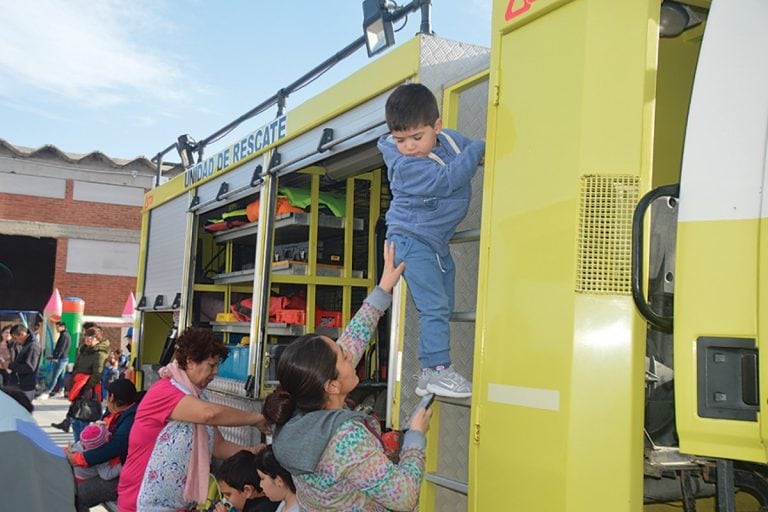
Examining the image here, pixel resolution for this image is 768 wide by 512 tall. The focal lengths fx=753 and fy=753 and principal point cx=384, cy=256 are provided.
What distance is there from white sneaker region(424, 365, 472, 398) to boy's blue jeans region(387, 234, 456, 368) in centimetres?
5

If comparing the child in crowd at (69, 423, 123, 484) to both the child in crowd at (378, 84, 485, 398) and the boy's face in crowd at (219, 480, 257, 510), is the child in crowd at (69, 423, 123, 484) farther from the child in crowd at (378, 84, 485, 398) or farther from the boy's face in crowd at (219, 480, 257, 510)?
the child in crowd at (378, 84, 485, 398)

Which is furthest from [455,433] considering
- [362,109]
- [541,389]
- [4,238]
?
[4,238]

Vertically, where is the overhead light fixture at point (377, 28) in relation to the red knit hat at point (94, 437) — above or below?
above

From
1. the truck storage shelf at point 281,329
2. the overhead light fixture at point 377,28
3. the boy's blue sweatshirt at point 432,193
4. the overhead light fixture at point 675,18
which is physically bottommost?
the truck storage shelf at point 281,329

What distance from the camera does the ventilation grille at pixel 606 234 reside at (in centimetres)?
237

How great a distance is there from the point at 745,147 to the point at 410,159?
138 cm

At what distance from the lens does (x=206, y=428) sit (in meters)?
4.11

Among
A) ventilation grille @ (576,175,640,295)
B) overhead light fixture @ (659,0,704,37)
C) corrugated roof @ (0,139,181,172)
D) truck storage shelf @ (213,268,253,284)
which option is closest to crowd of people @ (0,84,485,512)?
ventilation grille @ (576,175,640,295)

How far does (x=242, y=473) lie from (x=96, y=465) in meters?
1.28

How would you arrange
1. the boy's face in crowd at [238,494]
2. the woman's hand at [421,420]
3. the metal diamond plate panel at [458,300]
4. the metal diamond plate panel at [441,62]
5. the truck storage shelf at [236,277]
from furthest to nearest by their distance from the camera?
the truck storage shelf at [236,277], the boy's face in crowd at [238,494], the metal diamond plate panel at [441,62], the metal diamond plate panel at [458,300], the woman's hand at [421,420]

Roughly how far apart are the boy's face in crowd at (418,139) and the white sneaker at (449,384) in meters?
0.90

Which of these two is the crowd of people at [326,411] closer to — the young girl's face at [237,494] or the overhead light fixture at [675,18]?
the young girl's face at [237,494]

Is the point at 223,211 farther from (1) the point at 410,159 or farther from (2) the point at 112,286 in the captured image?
(2) the point at 112,286

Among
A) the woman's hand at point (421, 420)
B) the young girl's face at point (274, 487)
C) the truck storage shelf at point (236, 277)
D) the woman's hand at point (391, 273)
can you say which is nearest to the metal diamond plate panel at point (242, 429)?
the truck storage shelf at point (236, 277)
